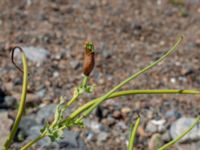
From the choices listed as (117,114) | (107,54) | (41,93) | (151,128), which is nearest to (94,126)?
(117,114)

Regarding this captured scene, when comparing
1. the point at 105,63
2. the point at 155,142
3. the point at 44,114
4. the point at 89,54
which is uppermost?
the point at 89,54

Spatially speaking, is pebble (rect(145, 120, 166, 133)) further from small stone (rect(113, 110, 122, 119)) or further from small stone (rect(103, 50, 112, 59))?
small stone (rect(103, 50, 112, 59))

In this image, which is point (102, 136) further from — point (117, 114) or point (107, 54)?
point (107, 54)

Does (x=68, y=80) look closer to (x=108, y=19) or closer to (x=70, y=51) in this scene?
(x=70, y=51)

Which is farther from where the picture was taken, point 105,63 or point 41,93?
point 105,63

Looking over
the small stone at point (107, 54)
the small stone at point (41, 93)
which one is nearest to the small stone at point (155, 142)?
the small stone at point (41, 93)

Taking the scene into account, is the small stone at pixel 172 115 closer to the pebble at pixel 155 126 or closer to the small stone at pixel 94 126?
the pebble at pixel 155 126

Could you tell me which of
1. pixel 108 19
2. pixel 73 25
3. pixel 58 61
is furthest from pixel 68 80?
pixel 108 19

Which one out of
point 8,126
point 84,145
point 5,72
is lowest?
point 84,145
